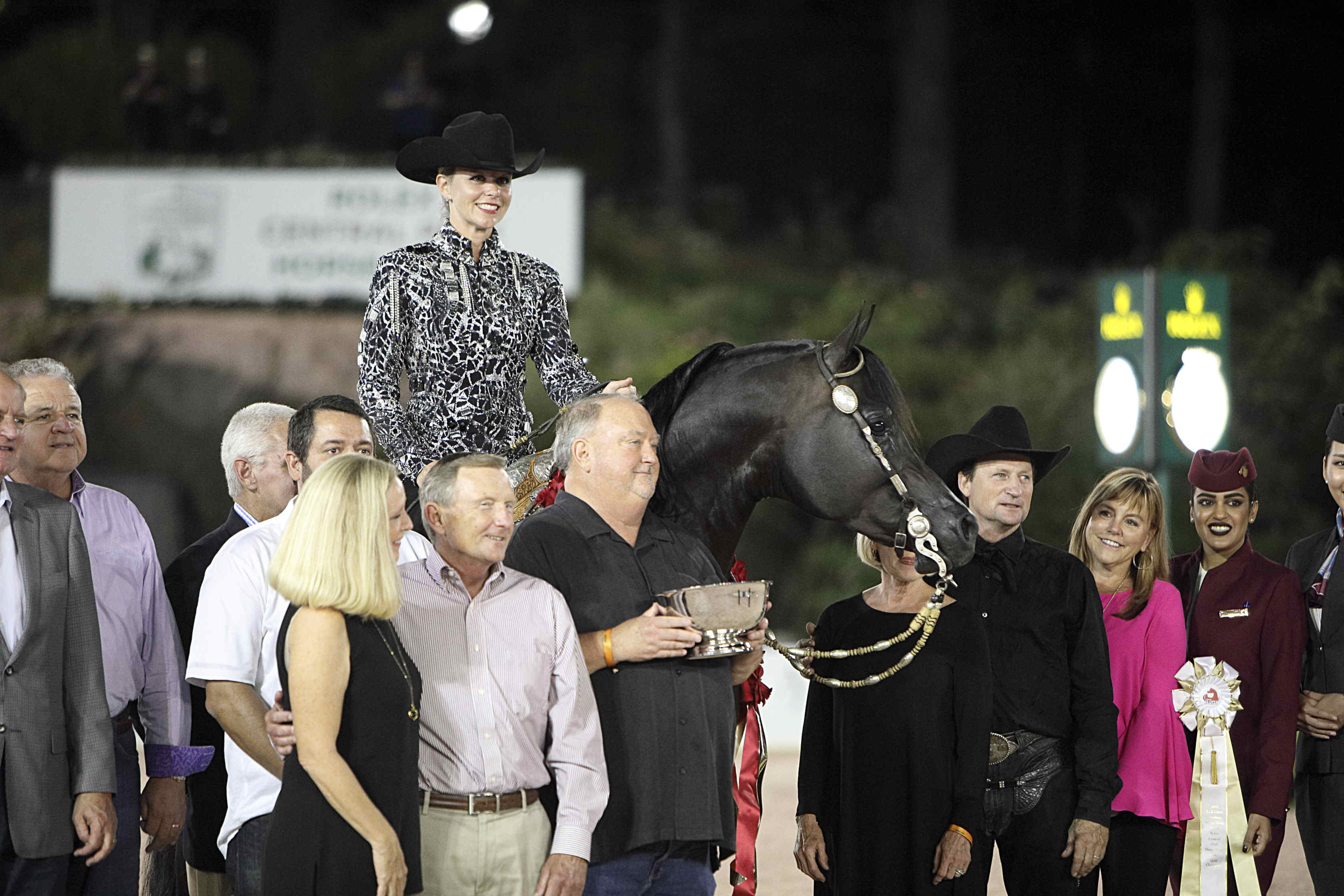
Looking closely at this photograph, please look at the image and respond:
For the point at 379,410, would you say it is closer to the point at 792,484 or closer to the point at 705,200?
the point at 792,484

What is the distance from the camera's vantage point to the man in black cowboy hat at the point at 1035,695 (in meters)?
4.31

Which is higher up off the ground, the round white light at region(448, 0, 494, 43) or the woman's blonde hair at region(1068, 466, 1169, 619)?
the round white light at region(448, 0, 494, 43)

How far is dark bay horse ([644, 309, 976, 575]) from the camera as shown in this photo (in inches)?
158

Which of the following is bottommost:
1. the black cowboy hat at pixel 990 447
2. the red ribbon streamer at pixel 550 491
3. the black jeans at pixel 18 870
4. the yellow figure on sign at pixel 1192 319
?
the black jeans at pixel 18 870

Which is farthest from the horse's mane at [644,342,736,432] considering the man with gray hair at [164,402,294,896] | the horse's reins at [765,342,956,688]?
the man with gray hair at [164,402,294,896]

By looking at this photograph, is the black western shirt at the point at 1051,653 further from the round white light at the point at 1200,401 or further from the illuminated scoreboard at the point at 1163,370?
the round white light at the point at 1200,401

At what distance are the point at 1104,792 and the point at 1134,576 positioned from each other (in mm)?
893

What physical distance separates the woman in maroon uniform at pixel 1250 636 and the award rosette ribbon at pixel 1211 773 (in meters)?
0.12

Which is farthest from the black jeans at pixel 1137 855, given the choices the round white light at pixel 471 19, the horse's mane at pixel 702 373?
the round white light at pixel 471 19

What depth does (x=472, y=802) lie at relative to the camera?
3383mm

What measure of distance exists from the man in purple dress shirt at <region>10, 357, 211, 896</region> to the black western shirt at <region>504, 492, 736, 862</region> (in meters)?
1.10

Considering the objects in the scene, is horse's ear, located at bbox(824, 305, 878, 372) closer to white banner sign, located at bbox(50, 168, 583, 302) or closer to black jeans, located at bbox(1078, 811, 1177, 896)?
black jeans, located at bbox(1078, 811, 1177, 896)

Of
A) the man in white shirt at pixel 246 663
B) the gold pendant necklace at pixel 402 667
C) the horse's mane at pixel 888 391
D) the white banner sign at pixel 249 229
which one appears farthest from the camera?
the white banner sign at pixel 249 229

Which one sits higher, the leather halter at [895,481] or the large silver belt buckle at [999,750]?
the leather halter at [895,481]
